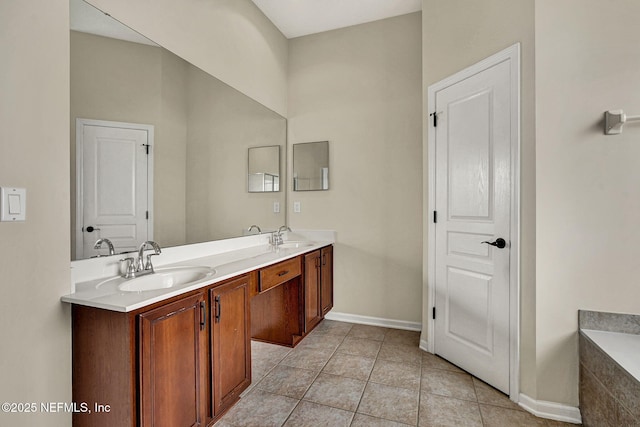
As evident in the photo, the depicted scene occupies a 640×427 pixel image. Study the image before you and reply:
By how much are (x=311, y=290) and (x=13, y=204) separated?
203 cm

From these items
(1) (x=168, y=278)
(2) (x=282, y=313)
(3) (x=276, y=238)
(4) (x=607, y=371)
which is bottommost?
(2) (x=282, y=313)

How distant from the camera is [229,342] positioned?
5.41 ft

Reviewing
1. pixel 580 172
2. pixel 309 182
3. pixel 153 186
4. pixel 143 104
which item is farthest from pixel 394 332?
pixel 143 104

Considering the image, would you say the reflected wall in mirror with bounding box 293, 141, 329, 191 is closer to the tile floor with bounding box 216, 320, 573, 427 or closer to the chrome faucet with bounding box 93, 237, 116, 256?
the tile floor with bounding box 216, 320, 573, 427

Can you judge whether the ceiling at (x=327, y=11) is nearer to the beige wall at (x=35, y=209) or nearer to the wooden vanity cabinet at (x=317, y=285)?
the beige wall at (x=35, y=209)

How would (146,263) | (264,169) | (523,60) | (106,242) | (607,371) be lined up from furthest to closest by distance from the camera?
(264,169), (523,60), (146,263), (106,242), (607,371)

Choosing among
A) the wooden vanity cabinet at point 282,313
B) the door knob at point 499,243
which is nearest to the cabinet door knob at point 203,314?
the wooden vanity cabinet at point 282,313

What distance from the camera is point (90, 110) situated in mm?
1442

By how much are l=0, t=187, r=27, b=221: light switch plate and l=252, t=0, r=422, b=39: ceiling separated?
253cm

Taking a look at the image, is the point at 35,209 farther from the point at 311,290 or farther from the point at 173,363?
the point at 311,290

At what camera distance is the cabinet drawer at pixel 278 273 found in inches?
78.5

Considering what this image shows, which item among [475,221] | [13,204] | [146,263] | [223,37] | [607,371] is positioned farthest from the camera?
[223,37]

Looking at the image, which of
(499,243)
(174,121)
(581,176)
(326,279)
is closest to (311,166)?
(326,279)

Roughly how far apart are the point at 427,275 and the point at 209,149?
1974mm
